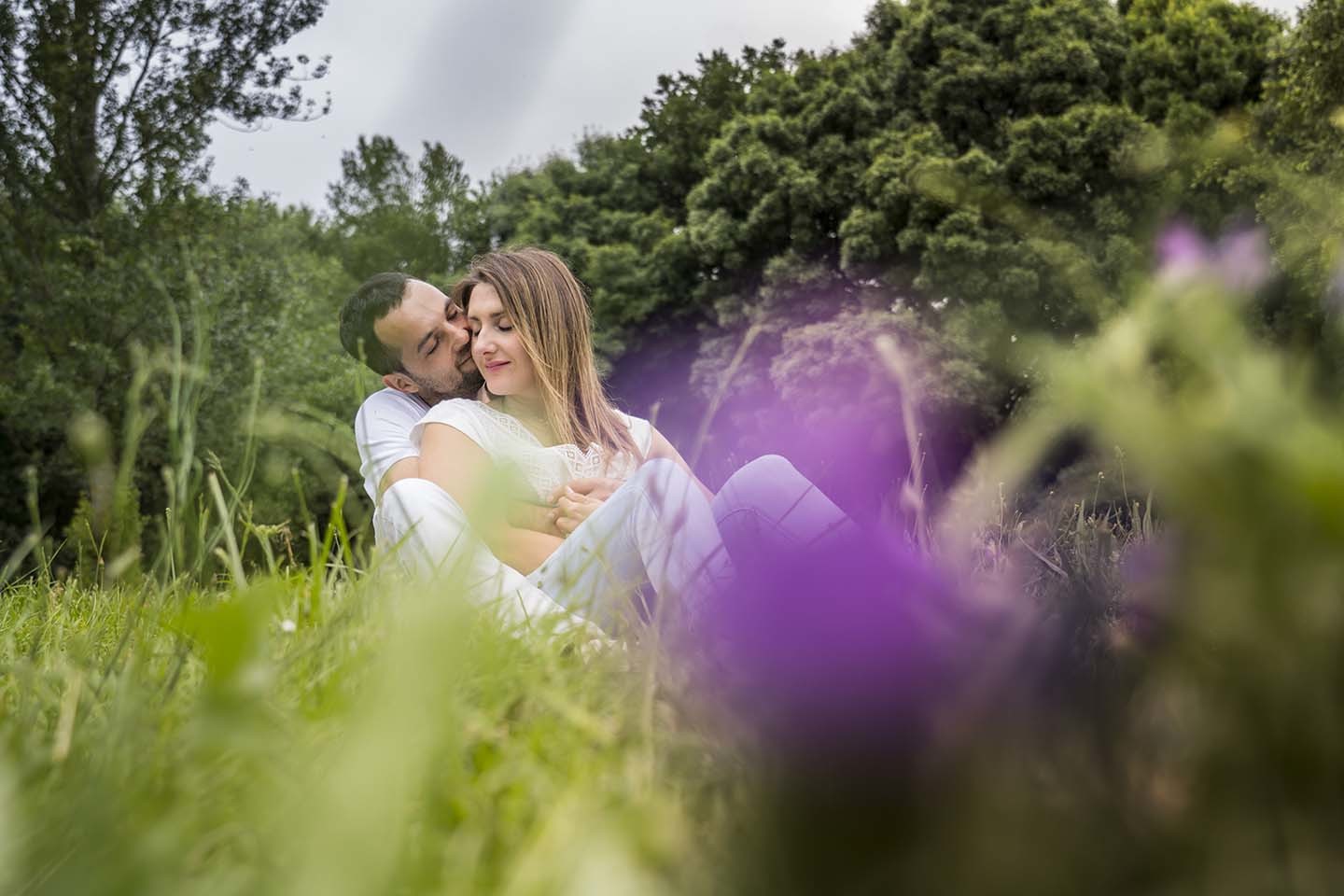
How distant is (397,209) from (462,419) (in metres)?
29.0

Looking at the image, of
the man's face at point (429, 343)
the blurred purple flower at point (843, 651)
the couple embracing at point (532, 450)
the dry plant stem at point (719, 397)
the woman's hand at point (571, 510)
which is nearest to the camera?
the blurred purple flower at point (843, 651)

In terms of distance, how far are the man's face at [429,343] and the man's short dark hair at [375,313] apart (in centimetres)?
3

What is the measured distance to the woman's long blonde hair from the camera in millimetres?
3885

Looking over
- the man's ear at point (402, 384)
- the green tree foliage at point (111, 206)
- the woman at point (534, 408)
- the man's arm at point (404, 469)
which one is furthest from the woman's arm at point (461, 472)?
the green tree foliage at point (111, 206)

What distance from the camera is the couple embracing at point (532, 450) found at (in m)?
2.26

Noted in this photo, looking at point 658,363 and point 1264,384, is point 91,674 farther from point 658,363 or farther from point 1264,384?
point 658,363

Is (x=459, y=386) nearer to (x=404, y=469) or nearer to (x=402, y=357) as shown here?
(x=402, y=357)

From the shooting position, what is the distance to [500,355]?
3.89m

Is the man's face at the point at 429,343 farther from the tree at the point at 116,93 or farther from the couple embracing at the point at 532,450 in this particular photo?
the tree at the point at 116,93

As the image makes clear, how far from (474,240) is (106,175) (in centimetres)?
1163

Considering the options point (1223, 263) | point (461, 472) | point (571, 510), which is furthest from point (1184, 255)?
point (461, 472)

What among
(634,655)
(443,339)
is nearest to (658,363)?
(443,339)

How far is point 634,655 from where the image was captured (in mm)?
1503

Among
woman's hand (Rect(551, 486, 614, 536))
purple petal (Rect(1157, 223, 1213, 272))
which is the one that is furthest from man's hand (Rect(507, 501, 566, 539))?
purple petal (Rect(1157, 223, 1213, 272))
